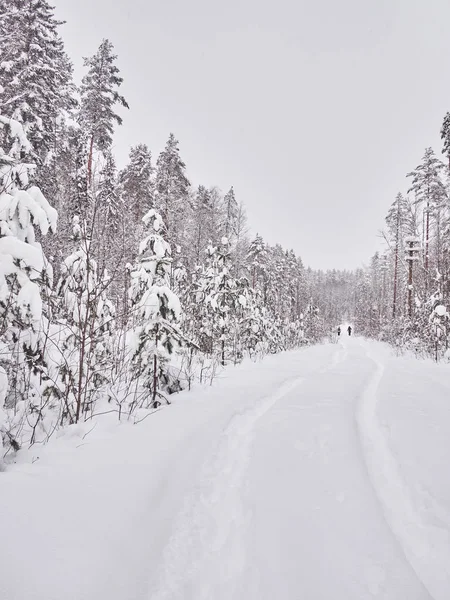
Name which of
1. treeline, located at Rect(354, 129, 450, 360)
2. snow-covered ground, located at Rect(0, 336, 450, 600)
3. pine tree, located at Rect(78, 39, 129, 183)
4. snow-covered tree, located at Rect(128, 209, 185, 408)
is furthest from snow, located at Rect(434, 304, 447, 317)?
pine tree, located at Rect(78, 39, 129, 183)

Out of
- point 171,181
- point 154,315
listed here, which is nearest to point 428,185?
point 171,181

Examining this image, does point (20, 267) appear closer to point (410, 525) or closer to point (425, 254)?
point (410, 525)

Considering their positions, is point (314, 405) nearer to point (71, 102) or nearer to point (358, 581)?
point (358, 581)

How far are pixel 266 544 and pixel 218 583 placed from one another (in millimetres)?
428

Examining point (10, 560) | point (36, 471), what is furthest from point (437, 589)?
point (36, 471)

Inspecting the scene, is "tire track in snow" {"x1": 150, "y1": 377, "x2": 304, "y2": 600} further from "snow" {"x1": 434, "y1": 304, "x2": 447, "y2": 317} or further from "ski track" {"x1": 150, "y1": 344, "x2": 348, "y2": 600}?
"snow" {"x1": 434, "y1": 304, "x2": 447, "y2": 317}

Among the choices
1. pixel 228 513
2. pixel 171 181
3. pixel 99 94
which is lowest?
pixel 228 513

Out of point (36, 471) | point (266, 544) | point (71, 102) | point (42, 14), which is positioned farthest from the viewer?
point (71, 102)

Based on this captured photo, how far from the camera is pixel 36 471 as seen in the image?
8.08 feet

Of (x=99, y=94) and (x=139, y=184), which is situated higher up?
(x=99, y=94)

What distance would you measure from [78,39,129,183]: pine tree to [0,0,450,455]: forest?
0.23 feet

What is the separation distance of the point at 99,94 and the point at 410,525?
20492mm

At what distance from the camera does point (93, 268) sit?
168 inches

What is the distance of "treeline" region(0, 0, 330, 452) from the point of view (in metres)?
3.39
